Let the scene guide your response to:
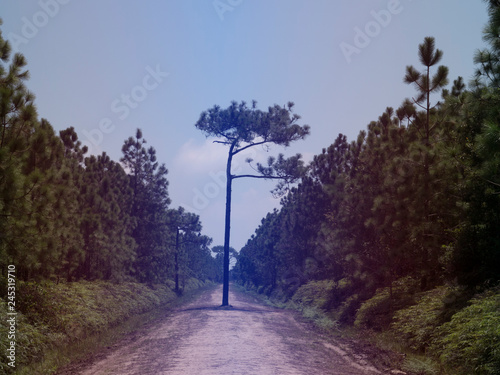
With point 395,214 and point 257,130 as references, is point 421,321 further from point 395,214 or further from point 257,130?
point 257,130

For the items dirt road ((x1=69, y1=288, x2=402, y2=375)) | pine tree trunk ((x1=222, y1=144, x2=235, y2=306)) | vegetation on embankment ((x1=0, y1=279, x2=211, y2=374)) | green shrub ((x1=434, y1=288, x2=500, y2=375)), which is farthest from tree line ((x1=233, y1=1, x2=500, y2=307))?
vegetation on embankment ((x1=0, y1=279, x2=211, y2=374))

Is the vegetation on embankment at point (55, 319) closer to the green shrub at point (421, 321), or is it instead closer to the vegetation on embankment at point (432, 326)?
the vegetation on embankment at point (432, 326)

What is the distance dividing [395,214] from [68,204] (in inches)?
520

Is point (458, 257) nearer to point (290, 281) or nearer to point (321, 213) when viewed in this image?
point (321, 213)

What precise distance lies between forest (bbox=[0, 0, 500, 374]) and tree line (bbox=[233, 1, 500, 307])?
5 cm

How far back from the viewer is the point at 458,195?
13922 mm

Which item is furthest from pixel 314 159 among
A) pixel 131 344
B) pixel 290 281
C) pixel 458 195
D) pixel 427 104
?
pixel 131 344

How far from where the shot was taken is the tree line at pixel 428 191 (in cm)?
1203

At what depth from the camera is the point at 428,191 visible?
15938 mm

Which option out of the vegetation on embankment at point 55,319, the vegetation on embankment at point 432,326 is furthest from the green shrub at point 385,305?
the vegetation on embankment at point 55,319

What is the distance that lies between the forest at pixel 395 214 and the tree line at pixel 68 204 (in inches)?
2.0

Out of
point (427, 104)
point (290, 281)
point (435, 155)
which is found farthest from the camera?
point (290, 281)

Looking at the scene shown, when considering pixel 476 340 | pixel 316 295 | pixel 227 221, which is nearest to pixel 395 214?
pixel 476 340

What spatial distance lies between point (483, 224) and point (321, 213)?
2245 centimetres
